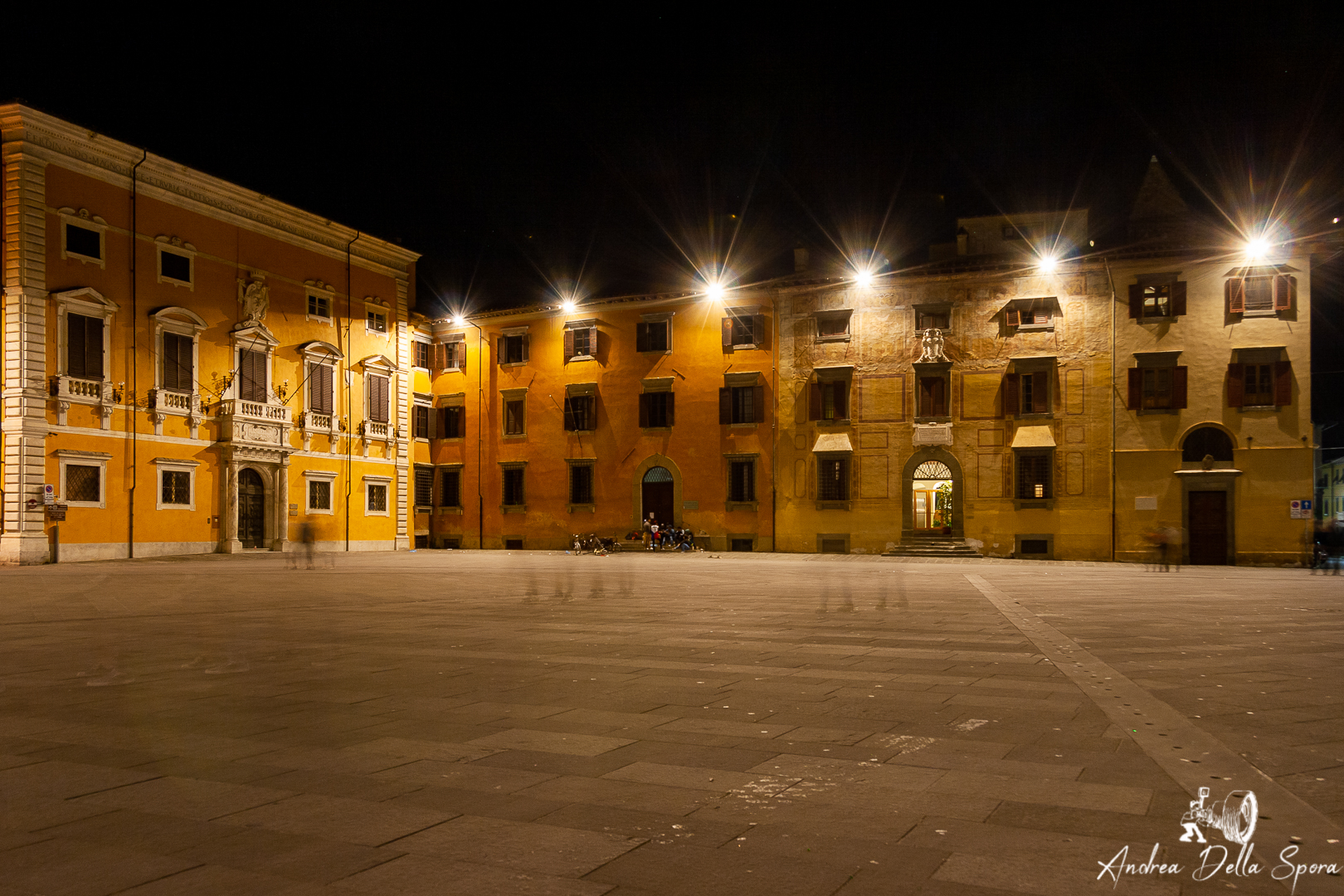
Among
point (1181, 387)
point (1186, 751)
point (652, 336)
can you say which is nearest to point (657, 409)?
point (652, 336)

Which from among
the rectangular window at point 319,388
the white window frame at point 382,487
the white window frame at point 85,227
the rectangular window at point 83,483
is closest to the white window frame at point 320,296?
the rectangular window at point 319,388

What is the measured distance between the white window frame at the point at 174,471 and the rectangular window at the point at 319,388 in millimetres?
5843

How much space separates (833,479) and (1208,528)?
1305cm

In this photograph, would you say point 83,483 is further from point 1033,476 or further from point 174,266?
point 1033,476

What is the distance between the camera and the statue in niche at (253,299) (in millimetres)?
36594

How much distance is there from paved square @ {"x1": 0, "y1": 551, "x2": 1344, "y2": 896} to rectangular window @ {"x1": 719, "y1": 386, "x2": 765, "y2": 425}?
89.4ft

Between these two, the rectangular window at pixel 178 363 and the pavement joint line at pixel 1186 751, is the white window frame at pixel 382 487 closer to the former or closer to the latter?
the rectangular window at pixel 178 363

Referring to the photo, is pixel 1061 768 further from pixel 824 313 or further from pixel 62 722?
pixel 824 313

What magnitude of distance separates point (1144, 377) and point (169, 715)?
116 ft

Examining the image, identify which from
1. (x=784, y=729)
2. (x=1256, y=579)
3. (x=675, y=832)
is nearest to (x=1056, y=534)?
(x=1256, y=579)

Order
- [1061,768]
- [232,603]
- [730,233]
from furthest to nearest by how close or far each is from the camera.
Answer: [730,233] → [232,603] → [1061,768]

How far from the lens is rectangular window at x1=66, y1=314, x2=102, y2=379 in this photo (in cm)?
3058

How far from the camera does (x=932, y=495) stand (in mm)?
39500

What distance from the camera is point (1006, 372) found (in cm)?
3741
